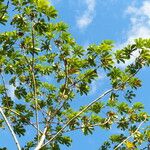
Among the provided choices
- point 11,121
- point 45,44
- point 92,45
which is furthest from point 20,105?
point 92,45

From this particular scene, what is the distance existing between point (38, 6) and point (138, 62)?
14.7ft

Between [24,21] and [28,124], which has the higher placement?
[24,21]

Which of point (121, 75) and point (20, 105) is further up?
point (20, 105)

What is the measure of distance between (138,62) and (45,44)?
148 inches

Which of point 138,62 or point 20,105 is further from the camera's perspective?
point 20,105

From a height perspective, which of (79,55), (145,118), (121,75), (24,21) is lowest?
(145,118)

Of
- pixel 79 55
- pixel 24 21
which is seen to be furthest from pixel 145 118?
pixel 24 21

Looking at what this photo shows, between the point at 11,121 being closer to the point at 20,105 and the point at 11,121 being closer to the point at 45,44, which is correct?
the point at 20,105

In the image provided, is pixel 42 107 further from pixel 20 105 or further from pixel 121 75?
pixel 121 75

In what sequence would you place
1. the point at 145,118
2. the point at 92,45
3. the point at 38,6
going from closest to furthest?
1. the point at 38,6
2. the point at 92,45
3. the point at 145,118

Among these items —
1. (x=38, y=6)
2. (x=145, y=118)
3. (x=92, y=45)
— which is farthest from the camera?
(x=145, y=118)

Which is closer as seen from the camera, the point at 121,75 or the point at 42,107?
the point at 121,75

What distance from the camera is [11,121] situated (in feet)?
60.8

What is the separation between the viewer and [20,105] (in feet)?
62.1
